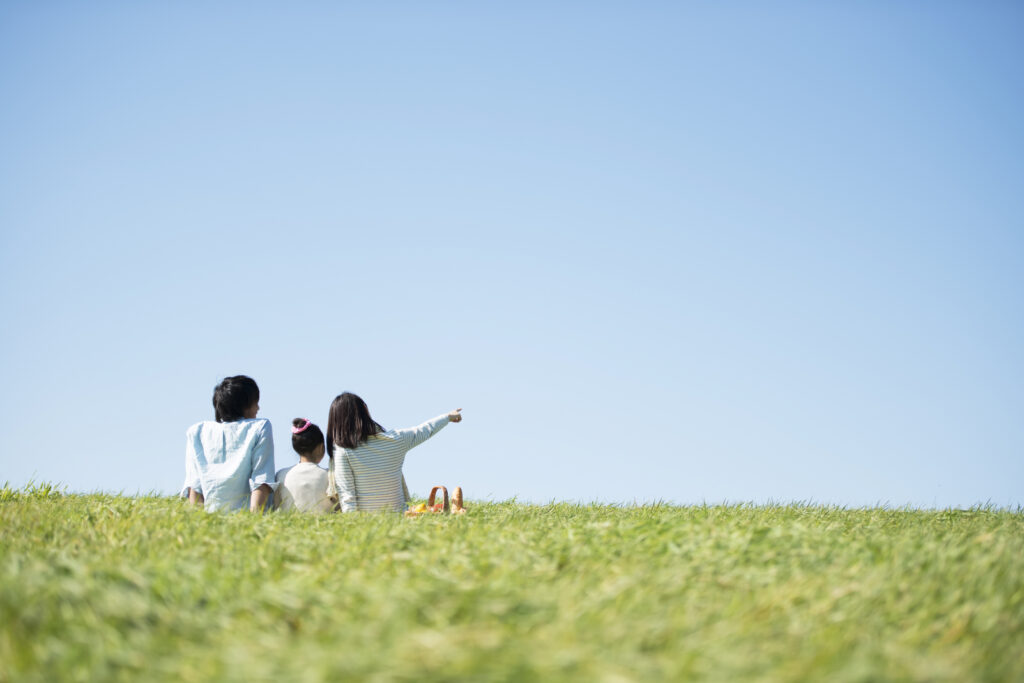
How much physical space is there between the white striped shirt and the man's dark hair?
3.92 feet

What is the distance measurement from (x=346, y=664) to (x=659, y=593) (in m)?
1.88

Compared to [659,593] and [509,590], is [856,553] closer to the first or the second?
[659,593]

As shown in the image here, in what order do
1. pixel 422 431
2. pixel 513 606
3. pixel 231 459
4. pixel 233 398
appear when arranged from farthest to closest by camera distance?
pixel 422 431, pixel 233 398, pixel 231 459, pixel 513 606

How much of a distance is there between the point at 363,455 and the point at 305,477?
2.52 ft

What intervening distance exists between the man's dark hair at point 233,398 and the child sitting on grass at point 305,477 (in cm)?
73

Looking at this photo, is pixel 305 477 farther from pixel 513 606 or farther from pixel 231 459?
pixel 513 606

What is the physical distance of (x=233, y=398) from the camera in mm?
9648

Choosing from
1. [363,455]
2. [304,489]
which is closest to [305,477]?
[304,489]

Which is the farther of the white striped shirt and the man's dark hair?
the white striped shirt

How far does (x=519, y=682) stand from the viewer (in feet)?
10.1

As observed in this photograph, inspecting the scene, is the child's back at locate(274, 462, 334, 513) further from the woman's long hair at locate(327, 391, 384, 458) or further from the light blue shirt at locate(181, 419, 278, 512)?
the woman's long hair at locate(327, 391, 384, 458)

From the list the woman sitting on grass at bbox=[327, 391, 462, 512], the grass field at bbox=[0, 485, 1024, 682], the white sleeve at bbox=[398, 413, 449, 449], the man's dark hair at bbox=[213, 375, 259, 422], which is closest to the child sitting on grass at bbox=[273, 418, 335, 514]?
the woman sitting on grass at bbox=[327, 391, 462, 512]

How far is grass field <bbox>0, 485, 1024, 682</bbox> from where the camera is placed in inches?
129

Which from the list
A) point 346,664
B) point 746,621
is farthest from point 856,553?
point 346,664
